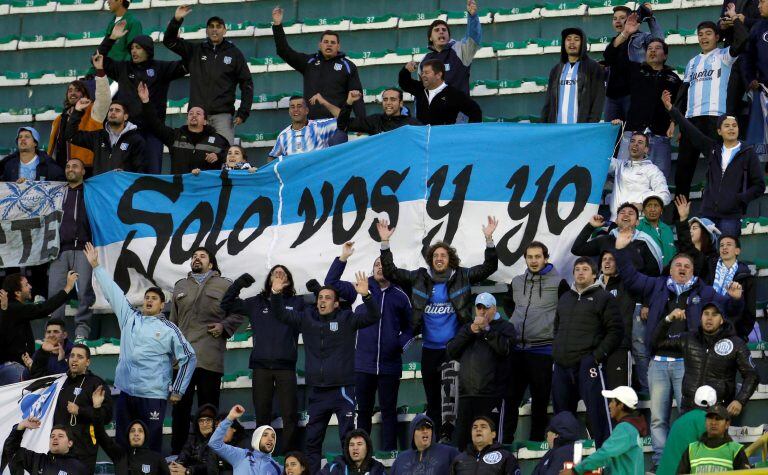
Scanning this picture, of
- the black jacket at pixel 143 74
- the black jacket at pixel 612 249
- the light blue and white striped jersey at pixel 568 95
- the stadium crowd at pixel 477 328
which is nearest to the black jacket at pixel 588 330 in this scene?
the stadium crowd at pixel 477 328

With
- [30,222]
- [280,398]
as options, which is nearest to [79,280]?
[30,222]

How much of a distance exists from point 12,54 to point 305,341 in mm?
7842

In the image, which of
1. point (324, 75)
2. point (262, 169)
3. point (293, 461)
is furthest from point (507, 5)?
point (293, 461)

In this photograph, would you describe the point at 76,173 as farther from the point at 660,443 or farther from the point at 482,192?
the point at 660,443

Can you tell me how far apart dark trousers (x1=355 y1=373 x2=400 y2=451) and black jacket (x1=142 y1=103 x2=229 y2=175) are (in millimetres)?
3316

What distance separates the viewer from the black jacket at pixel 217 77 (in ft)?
56.0

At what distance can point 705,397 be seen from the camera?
492 inches

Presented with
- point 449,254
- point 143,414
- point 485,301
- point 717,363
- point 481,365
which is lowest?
point 143,414

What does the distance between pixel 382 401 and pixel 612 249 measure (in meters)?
2.11

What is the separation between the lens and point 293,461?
13.0 metres

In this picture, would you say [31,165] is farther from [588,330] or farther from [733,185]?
[733,185]

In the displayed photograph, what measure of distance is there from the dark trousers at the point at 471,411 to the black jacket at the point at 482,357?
46mm

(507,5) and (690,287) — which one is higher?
(507,5)

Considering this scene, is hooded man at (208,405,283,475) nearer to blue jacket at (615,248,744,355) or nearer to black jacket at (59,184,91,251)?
blue jacket at (615,248,744,355)
